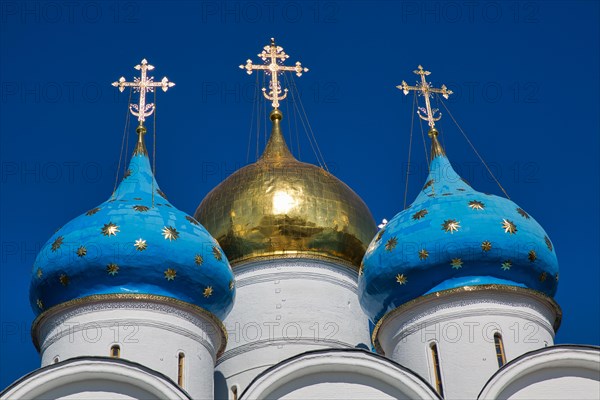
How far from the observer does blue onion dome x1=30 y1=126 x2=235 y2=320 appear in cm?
1097

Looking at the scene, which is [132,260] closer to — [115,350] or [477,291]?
[115,350]

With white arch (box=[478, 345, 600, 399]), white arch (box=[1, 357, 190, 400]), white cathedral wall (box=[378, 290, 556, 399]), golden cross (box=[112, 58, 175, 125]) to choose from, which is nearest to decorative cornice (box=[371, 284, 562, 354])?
white cathedral wall (box=[378, 290, 556, 399])

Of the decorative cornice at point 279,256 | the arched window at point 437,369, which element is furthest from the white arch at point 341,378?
the decorative cornice at point 279,256

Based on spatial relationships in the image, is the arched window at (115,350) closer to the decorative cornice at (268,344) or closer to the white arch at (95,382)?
the white arch at (95,382)

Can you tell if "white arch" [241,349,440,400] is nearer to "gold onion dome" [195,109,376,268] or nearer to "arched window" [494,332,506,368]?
"arched window" [494,332,506,368]

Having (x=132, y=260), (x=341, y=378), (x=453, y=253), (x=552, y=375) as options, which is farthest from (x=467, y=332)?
(x=132, y=260)

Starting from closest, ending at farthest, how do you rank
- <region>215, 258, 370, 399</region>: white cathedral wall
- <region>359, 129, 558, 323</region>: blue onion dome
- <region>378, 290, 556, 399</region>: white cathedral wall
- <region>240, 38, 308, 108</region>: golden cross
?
<region>378, 290, 556, 399</region>: white cathedral wall
<region>359, 129, 558, 323</region>: blue onion dome
<region>215, 258, 370, 399</region>: white cathedral wall
<region>240, 38, 308, 108</region>: golden cross

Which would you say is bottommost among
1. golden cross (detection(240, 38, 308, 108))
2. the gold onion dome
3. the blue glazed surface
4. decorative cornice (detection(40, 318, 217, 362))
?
decorative cornice (detection(40, 318, 217, 362))

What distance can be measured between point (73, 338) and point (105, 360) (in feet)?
4.48

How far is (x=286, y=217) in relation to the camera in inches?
536

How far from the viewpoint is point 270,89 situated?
15.4 metres

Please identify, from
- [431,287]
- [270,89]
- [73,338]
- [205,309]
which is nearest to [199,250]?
[205,309]

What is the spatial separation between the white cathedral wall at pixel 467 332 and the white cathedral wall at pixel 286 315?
2.06m

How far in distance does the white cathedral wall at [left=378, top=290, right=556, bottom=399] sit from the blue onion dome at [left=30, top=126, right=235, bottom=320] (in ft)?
6.50
